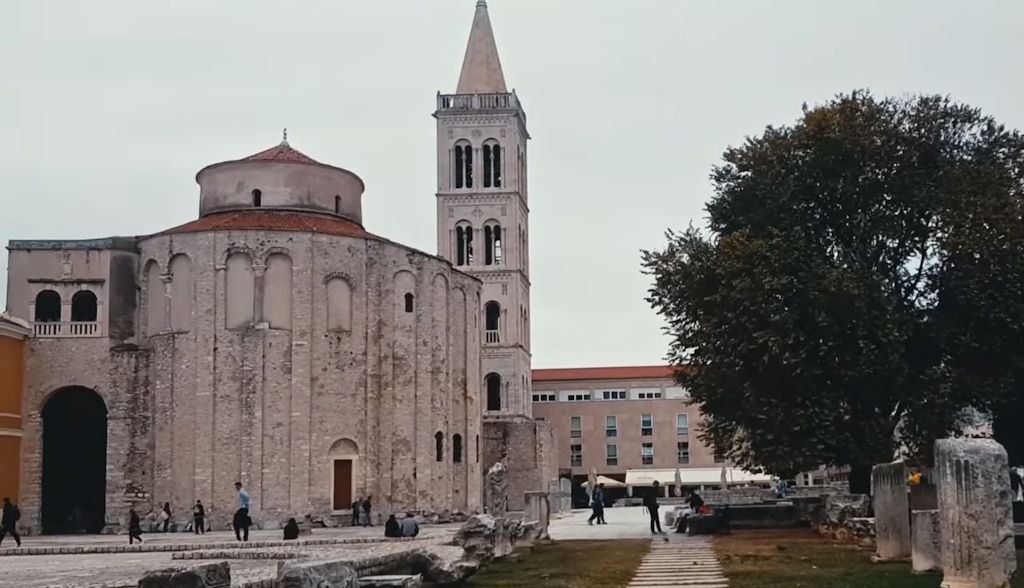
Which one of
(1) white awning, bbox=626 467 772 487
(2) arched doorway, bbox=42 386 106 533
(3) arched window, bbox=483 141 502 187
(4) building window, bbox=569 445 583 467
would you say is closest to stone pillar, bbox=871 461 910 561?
(2) arched doorway, bbox=42 386 106 533

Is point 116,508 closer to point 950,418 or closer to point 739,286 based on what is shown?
point 739,286

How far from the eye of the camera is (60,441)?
138 ft

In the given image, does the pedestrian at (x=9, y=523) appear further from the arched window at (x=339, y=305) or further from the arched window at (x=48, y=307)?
the arched window at (x=339, y=305)

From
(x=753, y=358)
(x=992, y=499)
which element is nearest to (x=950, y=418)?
(x=753, y=358)

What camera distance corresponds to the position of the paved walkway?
55.8 feet

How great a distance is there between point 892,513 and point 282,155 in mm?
31143

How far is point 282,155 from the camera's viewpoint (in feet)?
148

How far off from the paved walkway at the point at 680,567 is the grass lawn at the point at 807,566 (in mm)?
246

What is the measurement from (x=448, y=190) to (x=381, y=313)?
2854 cm

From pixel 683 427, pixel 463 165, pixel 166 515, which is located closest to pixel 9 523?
pixel 166 515

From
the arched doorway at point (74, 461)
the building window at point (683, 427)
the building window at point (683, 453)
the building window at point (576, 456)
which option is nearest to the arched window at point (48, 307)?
the arched doorway at point (74, 461)

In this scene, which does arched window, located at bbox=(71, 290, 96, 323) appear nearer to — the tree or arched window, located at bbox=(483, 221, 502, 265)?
the tree

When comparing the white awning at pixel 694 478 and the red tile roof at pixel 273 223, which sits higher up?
the red tile roof at pixel 273 223

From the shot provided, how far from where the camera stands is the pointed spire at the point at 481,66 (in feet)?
231
